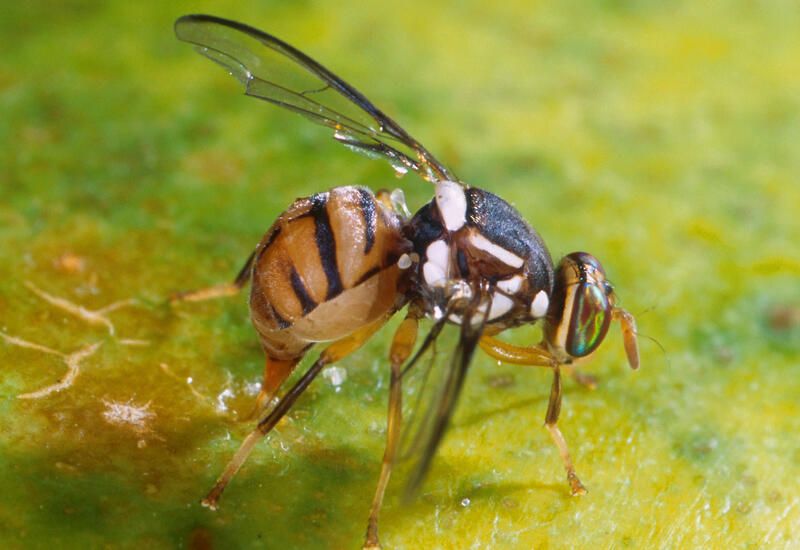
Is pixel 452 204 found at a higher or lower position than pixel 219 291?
higher

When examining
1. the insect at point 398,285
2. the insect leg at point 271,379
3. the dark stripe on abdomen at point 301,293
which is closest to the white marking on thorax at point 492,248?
the insect at point 398,285

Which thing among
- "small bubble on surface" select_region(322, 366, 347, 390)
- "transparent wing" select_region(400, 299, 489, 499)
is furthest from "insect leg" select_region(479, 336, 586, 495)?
"small bubble on surface" select_region(322, 366, 347, 390)

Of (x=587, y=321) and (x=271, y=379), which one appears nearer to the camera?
(x=271, y=379)

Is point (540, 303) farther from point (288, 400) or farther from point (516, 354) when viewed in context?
point (288, 400)

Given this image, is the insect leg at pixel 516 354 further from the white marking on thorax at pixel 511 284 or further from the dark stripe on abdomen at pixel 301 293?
the dark stripe on abdomen at pixel 301 293

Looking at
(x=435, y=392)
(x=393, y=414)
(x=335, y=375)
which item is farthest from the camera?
(x=335, y=375)

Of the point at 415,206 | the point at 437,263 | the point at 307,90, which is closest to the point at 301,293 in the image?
the point at 437,263
